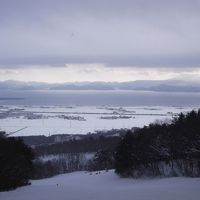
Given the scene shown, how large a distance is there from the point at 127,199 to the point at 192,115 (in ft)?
60.4

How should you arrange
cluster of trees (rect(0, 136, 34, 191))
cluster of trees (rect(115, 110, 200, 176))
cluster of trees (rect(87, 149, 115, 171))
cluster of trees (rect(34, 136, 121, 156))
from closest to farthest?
cluster of trees (rect(0, 136, 34, 191)), cluster of trees (rect(115, 110, 200, 176)), cluster of trees (rect(87, 149, 115, 171)), cluster of trees (rect(34, 136, 121, 156))

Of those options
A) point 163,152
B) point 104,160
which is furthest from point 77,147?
point 163,152

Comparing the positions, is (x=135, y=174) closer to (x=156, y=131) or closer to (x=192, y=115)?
(x=156, y=131)

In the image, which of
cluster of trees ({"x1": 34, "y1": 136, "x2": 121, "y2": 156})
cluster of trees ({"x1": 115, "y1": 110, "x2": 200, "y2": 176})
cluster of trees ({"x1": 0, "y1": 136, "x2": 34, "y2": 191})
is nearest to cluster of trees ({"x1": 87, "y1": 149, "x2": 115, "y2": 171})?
cluster of trees ({"x1": 115, "y1": 110, "x2": 200, "y2": 176})

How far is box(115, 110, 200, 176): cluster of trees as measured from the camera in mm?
25484

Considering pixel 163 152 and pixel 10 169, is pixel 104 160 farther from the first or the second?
pixel 10 169

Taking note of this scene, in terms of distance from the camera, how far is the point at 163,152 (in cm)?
2820

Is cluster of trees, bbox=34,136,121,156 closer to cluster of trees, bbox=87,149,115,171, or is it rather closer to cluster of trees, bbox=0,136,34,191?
cluster of trees, bbox=87,149,115,171

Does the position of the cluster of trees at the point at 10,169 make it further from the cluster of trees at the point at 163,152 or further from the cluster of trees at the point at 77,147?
the cluster of trees at the point at 77,147

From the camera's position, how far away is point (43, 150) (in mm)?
63281

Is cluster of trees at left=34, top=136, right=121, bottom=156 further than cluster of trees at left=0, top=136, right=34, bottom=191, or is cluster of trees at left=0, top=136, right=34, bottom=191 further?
cluster of trees at left=34, top=136, right=121, bottom=156

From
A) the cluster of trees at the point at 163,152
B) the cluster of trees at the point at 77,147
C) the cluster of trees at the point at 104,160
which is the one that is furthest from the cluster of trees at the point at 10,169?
the cluster of trees at the point at 77,147

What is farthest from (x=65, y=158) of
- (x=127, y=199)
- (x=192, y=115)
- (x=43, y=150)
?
(x=127, y=199)

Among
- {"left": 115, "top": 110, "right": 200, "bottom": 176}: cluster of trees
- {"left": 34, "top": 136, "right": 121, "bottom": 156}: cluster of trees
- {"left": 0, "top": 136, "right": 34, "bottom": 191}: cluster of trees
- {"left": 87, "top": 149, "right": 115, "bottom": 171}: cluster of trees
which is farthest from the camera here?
{"left": 34, "top": 136, "right": 121, "bottom": 156}: cluster of trees
